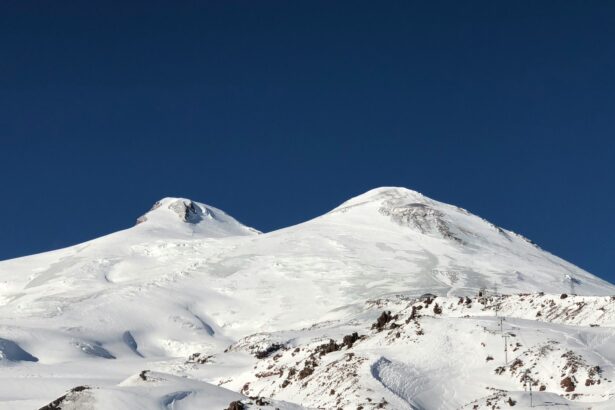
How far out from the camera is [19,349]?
8756cm

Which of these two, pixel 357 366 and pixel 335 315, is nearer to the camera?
pixel 357 366

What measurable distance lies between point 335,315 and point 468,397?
6933 cm

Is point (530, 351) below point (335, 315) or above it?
below

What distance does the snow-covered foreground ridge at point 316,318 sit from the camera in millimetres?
33656

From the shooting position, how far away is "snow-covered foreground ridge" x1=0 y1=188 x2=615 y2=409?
110 feet

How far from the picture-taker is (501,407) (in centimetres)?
2602

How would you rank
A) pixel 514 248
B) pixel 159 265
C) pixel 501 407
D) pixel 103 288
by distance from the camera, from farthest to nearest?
pixel 514 248, pixel 159 265, pixel 103 288, pixel 501 407

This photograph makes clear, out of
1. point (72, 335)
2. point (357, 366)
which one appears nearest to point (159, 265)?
point (72, 335)

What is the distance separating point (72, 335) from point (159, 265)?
46.5 meters

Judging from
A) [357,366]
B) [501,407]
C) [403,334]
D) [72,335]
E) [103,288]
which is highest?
[103,288]

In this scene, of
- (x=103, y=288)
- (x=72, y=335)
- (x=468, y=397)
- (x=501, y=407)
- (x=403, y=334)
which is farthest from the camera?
(x=103, y=288)

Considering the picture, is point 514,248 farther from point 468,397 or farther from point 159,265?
point 468,397

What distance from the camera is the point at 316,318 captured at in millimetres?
108125

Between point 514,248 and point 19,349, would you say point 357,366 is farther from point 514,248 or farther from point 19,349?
point 514,248
